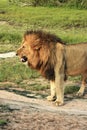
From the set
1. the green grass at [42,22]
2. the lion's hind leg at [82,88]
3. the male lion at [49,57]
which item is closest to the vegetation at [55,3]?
the green grass at [42,22]

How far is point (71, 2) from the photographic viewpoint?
920 inches

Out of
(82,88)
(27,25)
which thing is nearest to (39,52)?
(82,88)

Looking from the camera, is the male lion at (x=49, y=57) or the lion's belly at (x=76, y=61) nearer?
Answer: the male lion at (x=49, y=57)

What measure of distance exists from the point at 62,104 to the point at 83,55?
40.8 inches

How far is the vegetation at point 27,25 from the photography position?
34.4 ft

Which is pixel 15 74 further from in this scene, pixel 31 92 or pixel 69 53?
pixel 69 53

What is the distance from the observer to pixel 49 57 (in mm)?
8125

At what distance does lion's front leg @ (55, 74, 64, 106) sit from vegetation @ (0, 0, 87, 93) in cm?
125

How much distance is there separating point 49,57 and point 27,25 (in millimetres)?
10438

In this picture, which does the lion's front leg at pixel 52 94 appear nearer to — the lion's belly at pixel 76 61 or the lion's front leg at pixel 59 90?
the lion's front leg at pixel 59 90

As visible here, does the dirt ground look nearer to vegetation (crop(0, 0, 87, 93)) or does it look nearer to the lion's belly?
the lion's belly

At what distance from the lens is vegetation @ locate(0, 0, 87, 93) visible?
1049 cm

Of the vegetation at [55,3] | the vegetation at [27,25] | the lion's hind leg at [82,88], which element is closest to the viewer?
the lion's hind leg at [82,88]

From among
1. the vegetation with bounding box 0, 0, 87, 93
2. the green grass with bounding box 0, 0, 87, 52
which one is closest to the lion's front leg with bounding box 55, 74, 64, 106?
the vegetation with bounding box 0, 0, 87, 93
